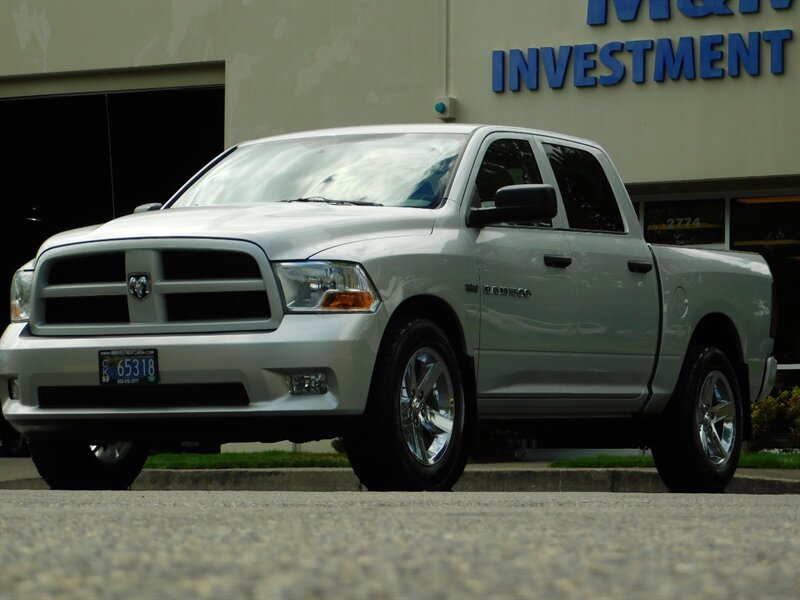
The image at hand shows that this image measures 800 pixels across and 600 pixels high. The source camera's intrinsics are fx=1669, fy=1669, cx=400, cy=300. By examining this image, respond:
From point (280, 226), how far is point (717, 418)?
3.88 meters

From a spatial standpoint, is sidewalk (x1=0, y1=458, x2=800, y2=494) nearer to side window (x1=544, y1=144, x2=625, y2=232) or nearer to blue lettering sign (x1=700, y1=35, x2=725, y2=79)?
side window (x1=544, y1=144, x2=625, y2=232)

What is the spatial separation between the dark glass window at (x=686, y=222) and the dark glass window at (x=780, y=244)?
0.19 m

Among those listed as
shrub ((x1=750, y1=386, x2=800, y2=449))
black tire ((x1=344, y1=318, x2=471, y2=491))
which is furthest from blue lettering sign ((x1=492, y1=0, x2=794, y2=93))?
black tire ((x1=344, y1=318, x2=471, y2=491))

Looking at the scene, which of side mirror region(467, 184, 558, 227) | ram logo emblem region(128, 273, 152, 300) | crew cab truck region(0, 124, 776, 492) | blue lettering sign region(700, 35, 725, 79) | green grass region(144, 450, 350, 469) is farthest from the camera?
blue lettering sign region(700, 35, 725, 79)

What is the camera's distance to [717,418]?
10.4 m

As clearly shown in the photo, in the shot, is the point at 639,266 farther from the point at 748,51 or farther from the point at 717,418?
the point at 748,51

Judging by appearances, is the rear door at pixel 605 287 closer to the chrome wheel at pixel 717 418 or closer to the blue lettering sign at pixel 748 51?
the chrome wheel at pixel 717 418

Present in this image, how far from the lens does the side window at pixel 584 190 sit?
9633 millimetres

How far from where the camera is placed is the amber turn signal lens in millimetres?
7504

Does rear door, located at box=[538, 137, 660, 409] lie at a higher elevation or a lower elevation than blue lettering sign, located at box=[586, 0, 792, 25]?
lower

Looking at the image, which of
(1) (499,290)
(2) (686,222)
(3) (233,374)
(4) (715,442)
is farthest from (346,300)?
(2) (686,222)

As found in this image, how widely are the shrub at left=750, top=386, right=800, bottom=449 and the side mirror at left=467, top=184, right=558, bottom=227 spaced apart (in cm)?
919

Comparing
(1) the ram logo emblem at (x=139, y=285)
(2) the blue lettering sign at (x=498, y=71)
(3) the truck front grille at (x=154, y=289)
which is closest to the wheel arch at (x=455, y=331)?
(3) the truck front grille at (x=154, y=289)

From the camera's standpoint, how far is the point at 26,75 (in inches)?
833
